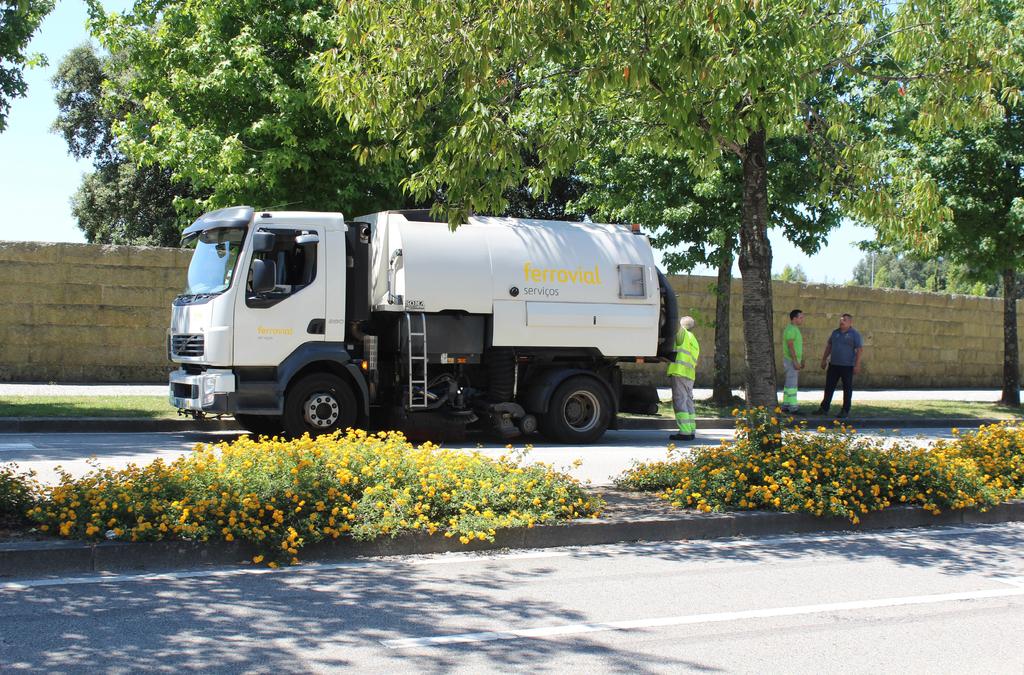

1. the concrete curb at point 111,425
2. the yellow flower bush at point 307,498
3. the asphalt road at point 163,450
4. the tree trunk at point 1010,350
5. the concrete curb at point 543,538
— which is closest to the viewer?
the concrete curb at point 543,538

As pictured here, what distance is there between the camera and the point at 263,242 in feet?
40.1

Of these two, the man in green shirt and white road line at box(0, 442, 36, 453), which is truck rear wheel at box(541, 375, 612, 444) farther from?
white road line at box(0, 442, 36, 453)

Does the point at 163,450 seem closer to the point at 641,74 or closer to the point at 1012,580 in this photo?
the point at 641,74

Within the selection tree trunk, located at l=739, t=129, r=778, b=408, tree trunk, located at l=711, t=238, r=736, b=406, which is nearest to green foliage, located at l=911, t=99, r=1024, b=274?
tree trunk, located at l=711, t=238, r=736, b=406

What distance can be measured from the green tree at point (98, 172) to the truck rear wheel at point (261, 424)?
21979 mm

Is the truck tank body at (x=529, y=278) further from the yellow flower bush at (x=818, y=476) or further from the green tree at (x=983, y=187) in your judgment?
the green tree at (x=983, y=187)

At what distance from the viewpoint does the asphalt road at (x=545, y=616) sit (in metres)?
4.94

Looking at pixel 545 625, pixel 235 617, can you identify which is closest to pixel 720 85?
pixel 545 625

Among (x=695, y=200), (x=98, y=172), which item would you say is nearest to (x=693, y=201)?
(x=695, y=200)

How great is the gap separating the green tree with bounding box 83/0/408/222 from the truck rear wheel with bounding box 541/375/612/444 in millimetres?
5341

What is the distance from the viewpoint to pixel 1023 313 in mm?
29500

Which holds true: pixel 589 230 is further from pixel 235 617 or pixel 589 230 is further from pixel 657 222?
pixel 235 617

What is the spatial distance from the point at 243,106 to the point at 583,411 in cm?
781

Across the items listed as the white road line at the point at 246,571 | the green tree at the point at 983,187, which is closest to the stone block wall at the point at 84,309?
the white road line at the point at 246,571
